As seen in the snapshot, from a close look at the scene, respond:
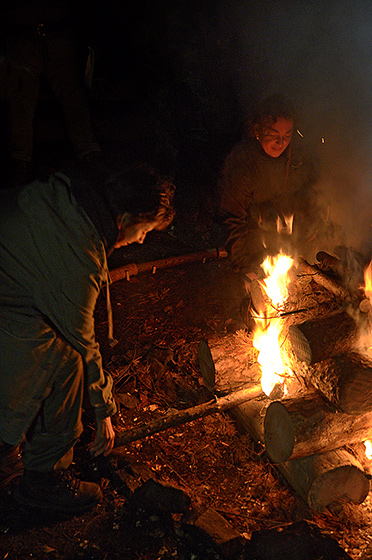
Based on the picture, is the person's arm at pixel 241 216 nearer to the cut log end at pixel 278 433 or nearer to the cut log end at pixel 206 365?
the cut log end at pixel 206 365

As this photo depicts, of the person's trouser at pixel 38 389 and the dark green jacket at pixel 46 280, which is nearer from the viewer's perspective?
the dark green jacket at pixel 46 280

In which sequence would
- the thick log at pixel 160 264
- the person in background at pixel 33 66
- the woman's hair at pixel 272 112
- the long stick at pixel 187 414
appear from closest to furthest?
1. the long stick at pixel 187 414
2. the woman's hair at pixel 272 112
3. the thick log at pixel 160 264
4. the person in background at pixel 33 66

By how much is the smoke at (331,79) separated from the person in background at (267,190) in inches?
24.1

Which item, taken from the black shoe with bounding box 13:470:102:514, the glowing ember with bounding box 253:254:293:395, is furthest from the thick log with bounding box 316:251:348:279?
the black shoe with bounding box 13:470:102:514

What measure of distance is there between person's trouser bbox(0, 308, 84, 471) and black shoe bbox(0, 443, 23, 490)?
378 mm

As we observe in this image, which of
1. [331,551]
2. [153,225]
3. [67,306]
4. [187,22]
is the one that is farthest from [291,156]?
[187,22]

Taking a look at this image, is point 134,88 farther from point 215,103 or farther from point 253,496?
point 253,496

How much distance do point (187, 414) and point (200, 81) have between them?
669 cm

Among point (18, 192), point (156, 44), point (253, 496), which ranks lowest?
point (253, 496)

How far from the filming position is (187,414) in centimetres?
354

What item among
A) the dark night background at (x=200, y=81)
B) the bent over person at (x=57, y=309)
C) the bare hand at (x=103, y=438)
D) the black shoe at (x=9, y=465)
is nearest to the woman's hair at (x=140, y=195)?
the bent over person at (x=57, y=309)

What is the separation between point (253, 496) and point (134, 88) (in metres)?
7.09

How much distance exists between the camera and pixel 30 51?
587cm

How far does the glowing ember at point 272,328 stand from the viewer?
156 inches
